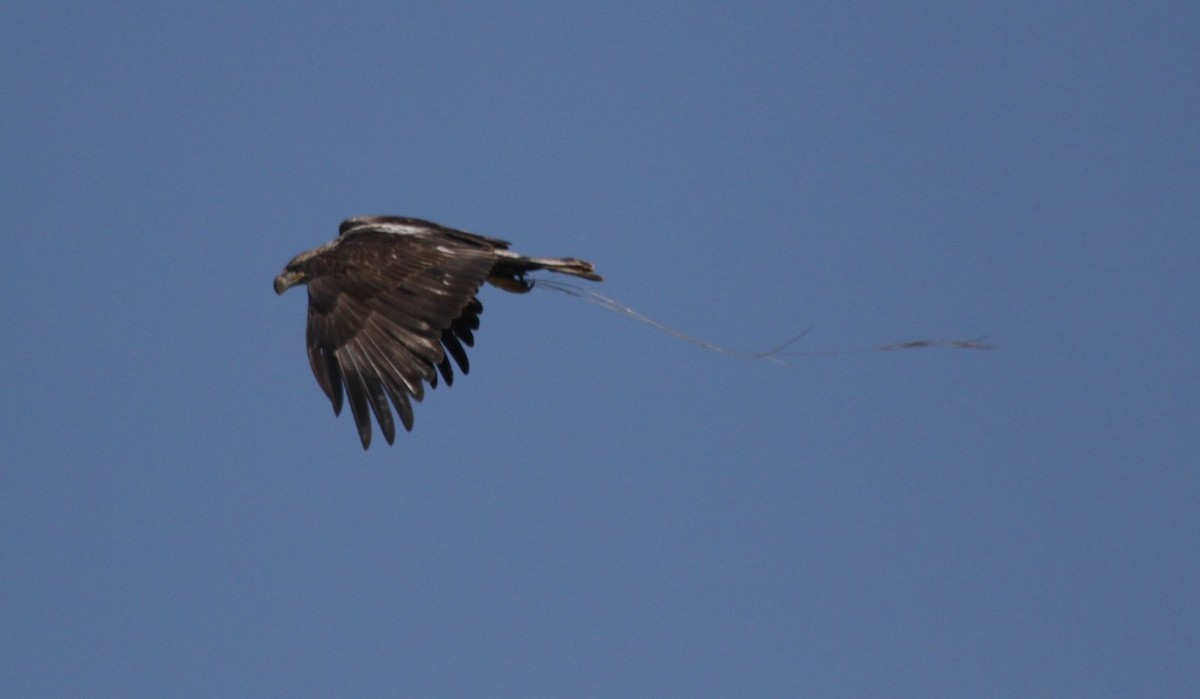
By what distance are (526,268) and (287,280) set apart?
1.86 m

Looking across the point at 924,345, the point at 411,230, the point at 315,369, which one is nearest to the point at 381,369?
the point at 315,369

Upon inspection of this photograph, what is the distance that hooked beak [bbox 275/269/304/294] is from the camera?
15.2 m

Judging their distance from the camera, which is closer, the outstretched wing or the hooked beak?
the outstretched wing

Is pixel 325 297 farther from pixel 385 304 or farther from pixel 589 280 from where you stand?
pixel 589 280

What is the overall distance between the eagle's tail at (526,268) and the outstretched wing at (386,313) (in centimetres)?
19

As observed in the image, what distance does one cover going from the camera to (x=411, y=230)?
1526cm

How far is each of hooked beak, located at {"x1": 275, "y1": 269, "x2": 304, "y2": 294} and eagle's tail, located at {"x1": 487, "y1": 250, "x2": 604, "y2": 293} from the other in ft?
4.86

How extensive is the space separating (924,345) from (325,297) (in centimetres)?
456

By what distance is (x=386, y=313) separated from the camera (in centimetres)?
1438

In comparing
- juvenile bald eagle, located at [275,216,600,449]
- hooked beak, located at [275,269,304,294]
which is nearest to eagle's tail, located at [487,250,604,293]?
juvenile bald eagle, located at [275,216,600,449]

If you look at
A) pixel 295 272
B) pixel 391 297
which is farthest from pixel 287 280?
pixel 391 297

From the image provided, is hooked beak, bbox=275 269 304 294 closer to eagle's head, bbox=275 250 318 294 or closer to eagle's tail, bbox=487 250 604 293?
eagle's head, bbox=275 250 318 294

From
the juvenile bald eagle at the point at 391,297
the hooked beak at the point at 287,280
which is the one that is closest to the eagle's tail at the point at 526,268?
the juvenile bald eagle at the point at 391,297

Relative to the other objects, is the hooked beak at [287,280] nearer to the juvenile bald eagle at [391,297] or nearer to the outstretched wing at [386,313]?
the juvenile bald eagle at [391,297]
